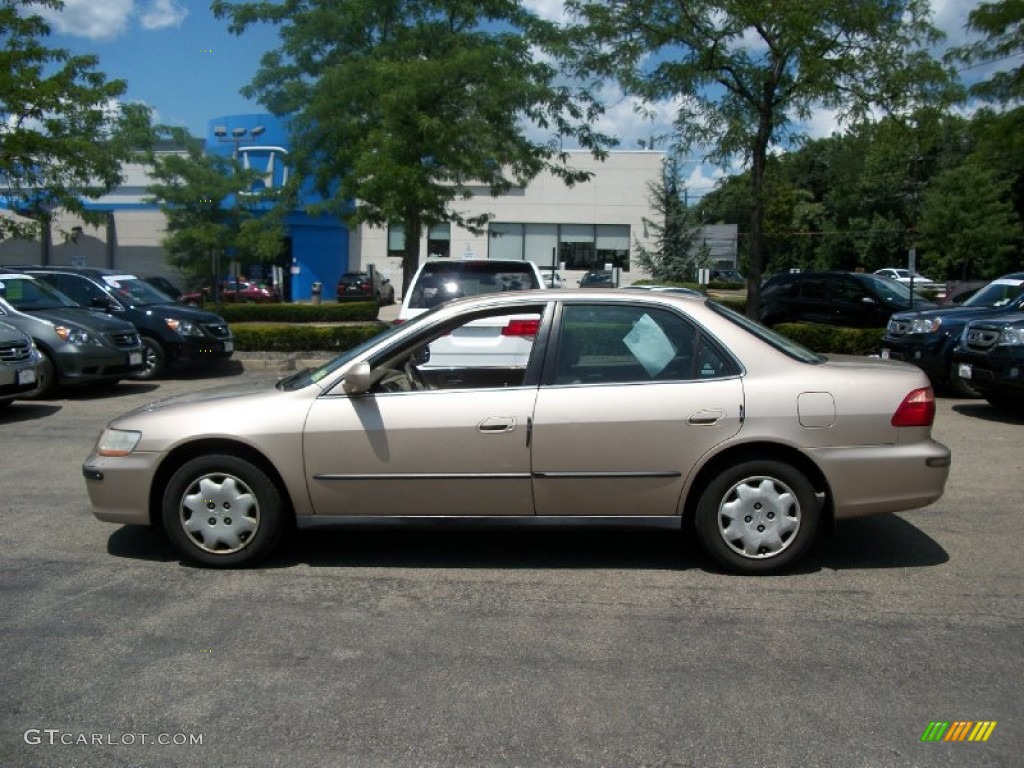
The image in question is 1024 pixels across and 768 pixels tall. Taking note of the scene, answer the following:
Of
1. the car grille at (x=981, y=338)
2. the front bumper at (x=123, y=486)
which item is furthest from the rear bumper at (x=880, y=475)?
the car grille at (x=981, y=338)

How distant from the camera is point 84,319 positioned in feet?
42.3

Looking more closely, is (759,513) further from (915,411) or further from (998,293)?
(998,293)

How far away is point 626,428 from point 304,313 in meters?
24.0

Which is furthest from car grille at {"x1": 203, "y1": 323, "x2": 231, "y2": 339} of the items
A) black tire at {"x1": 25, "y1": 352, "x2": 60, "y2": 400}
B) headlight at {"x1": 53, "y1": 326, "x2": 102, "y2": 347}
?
black tire at {"x1": 25, "y1": 352, "x2": 60, "y2": 400}

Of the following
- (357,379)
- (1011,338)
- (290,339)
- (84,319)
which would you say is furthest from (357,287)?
(357,379)

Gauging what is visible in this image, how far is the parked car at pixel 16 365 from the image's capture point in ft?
34.3

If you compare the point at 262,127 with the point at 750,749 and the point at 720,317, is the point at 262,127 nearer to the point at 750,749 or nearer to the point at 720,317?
the point at 720,317

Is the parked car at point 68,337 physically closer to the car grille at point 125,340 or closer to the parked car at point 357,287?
the car grille at point 125,340

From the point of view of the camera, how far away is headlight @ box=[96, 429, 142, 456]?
561 centimetres

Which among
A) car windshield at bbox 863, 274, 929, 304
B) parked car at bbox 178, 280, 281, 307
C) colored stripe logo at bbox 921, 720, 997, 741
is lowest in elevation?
colored stripe logo at bbox 921, 720, 997, 741

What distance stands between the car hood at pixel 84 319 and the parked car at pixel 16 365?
161 centimetres

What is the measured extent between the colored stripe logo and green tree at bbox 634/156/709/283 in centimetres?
3789

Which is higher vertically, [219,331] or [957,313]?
[957,313]

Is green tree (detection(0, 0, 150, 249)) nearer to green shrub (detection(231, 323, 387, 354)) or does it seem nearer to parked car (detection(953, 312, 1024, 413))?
green shrub (detection(231, 323, 387, 354))
